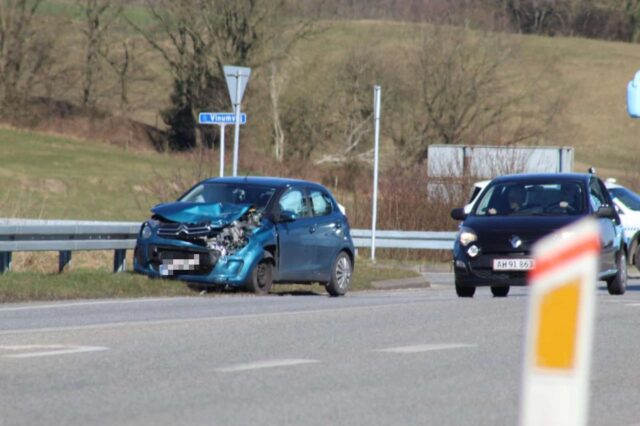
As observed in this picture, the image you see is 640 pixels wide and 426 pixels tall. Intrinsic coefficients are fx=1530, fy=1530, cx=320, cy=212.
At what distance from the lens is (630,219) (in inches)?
1035

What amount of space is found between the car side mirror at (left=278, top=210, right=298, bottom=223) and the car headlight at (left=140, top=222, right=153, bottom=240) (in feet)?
5.52

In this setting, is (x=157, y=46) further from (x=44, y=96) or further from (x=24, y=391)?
(x=24, y=391)

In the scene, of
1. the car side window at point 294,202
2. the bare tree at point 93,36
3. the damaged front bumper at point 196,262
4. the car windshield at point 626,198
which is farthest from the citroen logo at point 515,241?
the bare tree at point 93,36

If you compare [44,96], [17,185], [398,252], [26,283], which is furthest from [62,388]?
[44,96]

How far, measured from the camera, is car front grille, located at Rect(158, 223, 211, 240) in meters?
19.0

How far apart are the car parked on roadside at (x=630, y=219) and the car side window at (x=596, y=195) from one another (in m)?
6.17

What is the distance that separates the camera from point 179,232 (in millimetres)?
19062

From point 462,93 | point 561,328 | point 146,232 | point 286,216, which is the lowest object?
point 146,232

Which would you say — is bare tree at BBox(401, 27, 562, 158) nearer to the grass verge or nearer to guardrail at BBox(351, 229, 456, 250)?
guardrail at BBox(351, 229, 456, 250)

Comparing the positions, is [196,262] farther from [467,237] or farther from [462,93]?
[462,93]

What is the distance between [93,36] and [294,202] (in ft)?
180

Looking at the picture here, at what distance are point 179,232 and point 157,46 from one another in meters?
48.5

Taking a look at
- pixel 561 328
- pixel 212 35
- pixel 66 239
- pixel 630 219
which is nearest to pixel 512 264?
pixel 66 239

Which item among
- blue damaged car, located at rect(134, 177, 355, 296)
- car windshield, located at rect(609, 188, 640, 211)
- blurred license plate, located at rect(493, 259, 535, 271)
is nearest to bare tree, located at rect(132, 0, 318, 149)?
car windshield, located at rect(609, 188, 640, 211)
